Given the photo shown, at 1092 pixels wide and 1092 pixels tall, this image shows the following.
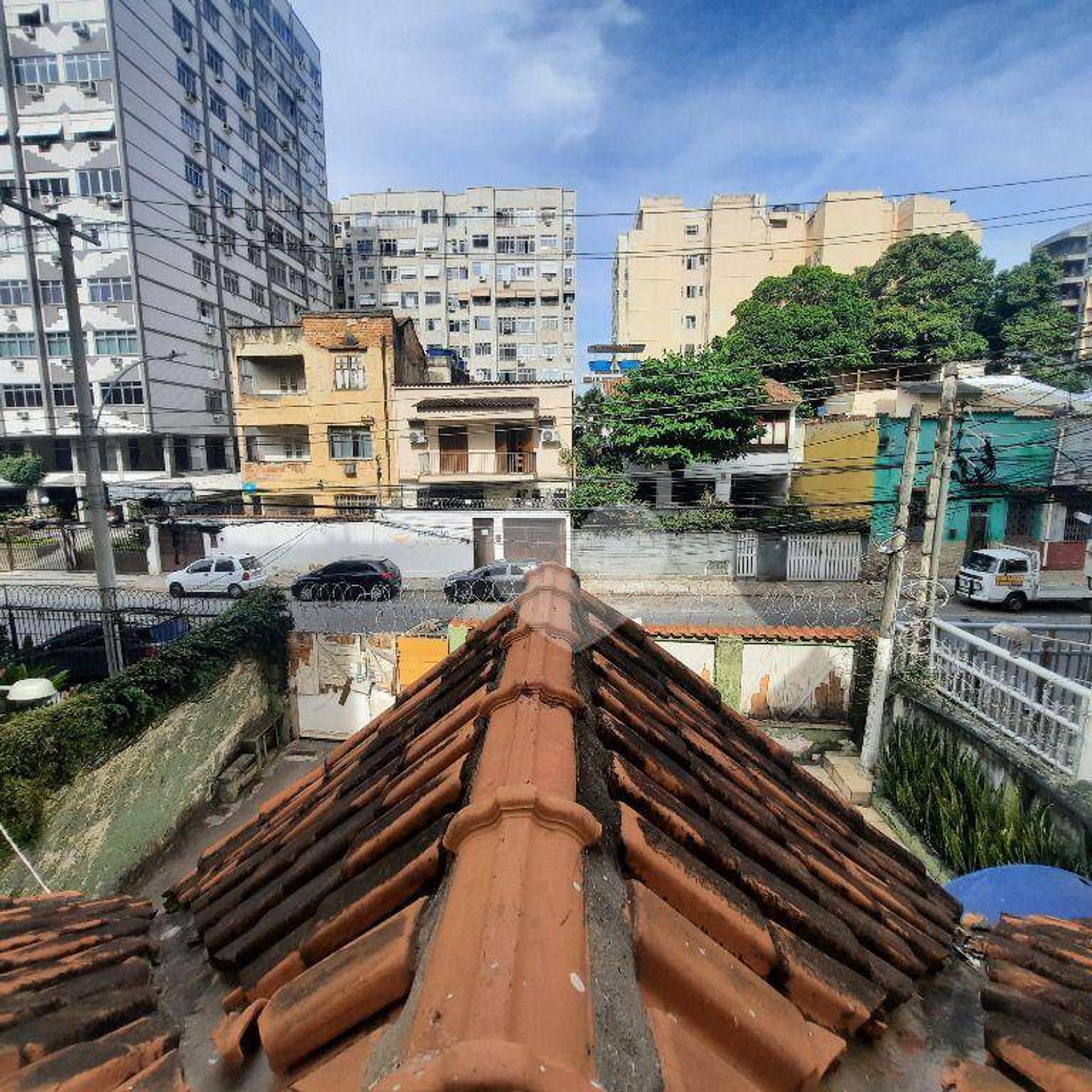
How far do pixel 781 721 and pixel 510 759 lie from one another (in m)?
11.5

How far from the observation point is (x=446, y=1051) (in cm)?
79

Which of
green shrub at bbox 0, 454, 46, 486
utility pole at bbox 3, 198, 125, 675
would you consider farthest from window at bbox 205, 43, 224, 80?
utility pole at bbox 3, 198, 125, 675

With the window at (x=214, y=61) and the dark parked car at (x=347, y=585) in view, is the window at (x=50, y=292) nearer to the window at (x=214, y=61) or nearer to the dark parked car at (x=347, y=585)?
the window at (x=214, y=61)

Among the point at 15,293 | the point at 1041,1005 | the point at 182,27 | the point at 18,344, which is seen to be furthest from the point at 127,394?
the point at 1041,1005

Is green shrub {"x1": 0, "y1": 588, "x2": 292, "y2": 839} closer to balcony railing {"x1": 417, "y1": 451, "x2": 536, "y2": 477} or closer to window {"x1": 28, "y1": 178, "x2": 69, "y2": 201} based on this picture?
balcony railing {"x1": 417, "y1": 451, "x2": 536, "y2": 477}

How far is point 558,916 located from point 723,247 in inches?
2039

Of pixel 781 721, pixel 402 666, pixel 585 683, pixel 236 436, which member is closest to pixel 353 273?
pixel 236 436

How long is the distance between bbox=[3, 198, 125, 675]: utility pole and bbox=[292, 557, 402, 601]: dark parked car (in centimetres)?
962

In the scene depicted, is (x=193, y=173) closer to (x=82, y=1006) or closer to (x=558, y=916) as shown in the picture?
(x=82, y=1006)

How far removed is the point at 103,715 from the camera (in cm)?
752

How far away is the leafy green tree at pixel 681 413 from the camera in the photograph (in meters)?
21.4

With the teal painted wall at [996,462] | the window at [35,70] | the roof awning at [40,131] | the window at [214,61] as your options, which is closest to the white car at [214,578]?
the teal painted wall at [996,462]

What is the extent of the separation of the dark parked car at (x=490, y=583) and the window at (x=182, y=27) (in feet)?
109

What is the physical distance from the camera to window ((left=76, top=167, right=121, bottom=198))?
92.1 ft
